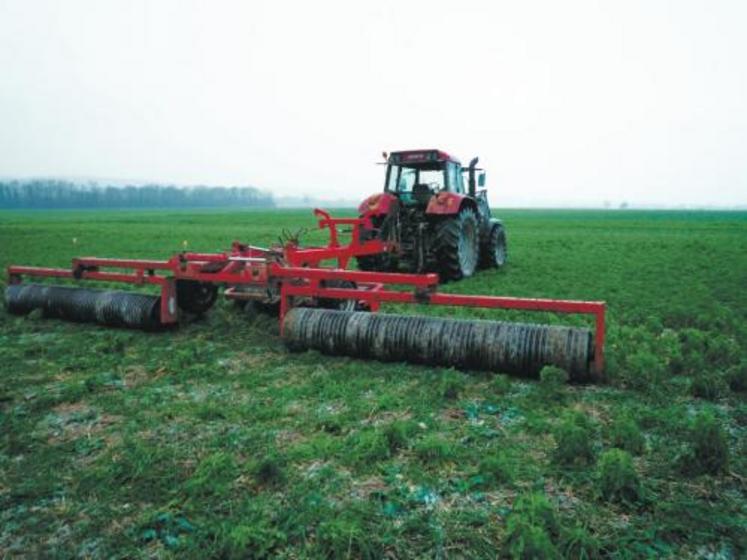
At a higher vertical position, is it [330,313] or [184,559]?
[330,313]

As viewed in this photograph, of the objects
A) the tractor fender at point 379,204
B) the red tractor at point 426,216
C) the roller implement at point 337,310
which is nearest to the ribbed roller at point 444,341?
the roller implement at point 337,310

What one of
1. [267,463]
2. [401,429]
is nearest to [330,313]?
[401,429]

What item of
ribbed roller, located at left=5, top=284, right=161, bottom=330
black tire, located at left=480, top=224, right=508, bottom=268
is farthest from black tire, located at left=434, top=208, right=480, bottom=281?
ribbed roller, located at left=5, top=284, right=161, bottom=330

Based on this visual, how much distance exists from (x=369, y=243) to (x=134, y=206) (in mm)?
146083

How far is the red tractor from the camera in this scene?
33.4ft

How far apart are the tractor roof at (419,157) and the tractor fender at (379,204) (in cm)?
77

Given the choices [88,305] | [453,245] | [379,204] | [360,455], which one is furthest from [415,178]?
[360,455]

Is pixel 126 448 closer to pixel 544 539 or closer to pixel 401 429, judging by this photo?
pixel 401 429

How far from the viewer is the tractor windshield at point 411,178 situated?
11141mm

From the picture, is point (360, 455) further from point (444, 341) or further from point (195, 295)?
point (195, 295)

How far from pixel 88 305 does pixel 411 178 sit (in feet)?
21.2

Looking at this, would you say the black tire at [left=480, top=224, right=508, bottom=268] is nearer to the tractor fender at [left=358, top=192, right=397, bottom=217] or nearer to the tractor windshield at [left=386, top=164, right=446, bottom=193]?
the tractor windshield at [left=386, top=164, right=446, bottom=193]

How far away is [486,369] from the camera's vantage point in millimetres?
5004

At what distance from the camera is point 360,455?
3.34 meters
